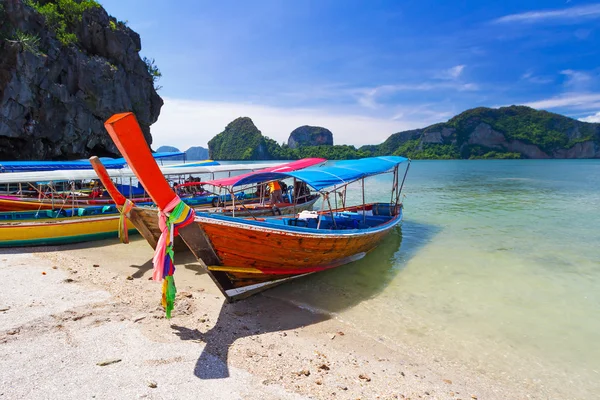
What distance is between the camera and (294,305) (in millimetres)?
6613

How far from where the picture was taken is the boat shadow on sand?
468 centimetres

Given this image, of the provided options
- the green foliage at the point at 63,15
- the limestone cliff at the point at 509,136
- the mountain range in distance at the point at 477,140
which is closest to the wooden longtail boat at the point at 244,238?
the green foliage at the point at 63,15

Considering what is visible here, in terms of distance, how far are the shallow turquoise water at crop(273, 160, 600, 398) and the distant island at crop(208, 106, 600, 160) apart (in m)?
128

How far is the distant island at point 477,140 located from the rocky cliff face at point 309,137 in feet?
85.9

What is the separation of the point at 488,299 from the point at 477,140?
152 m

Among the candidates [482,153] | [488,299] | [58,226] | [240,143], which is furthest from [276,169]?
[482,153]

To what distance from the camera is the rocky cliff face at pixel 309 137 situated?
597ft

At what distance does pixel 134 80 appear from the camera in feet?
136

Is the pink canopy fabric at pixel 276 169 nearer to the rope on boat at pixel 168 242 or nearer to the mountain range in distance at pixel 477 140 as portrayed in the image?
the rope on boat at pixel 168 242

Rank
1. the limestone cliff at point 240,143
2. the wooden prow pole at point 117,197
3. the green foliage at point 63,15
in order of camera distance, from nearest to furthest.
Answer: the wooden prow pole at point 117,197, the green foliage at point 63,15, the limestone cliff at point 240,143

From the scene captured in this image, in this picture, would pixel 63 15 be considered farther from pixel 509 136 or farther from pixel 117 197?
pixel 509 136

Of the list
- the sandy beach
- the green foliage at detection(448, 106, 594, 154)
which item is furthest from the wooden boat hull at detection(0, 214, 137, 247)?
the green foliage at detection(448, 106, 594, 154)

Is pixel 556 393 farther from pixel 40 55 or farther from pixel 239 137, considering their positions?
pixel 239 137

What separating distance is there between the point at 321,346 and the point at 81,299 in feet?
14.5
